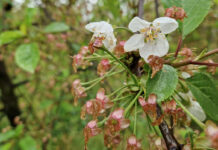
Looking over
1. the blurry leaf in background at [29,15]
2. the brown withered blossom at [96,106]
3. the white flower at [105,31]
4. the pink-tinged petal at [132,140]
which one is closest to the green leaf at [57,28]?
the blurry leaf in background at [29,15]

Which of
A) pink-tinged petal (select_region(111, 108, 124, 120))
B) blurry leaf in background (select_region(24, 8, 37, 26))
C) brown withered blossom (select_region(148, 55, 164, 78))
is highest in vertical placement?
blurry leaf in background (select_region(24, 8, 37, 26))

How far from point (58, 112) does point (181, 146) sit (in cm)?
193

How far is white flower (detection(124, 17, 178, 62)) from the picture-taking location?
659 mm

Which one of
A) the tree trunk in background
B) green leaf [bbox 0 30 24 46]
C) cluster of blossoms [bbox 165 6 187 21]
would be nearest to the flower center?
cluster of blossoms [bbox 165 6 187 21]

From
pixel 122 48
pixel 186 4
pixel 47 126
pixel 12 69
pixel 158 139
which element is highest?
pixel 186 4

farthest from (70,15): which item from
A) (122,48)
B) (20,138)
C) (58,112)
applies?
(122,48)

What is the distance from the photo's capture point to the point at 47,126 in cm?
253

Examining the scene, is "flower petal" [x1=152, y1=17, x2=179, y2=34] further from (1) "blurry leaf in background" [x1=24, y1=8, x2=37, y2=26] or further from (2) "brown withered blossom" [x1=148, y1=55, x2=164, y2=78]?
(1) "blurry leaf in background" [x1=24, y1=8, x2=37, y2=26]

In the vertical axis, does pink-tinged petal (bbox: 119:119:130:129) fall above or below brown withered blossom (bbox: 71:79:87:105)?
below

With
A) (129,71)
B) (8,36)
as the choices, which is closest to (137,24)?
(129,71)

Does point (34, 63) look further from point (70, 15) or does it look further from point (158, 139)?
point (70, 15)

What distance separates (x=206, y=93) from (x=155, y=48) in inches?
8.8

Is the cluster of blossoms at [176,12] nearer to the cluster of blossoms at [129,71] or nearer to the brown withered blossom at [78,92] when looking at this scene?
the cluster of blossoms at [129,71]

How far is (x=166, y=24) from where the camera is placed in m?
0.68
